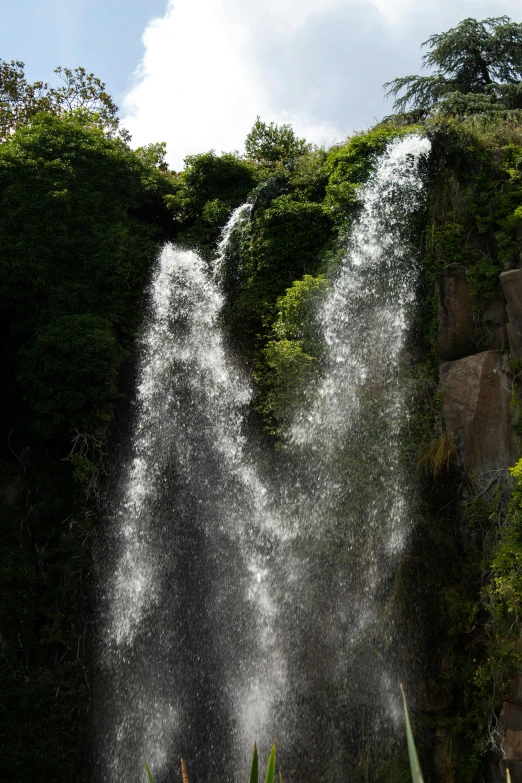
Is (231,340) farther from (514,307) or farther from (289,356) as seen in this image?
(514,307)

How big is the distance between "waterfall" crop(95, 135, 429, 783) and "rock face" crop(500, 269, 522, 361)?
6.14 feet

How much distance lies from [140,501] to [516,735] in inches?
256

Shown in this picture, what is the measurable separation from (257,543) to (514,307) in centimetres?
541

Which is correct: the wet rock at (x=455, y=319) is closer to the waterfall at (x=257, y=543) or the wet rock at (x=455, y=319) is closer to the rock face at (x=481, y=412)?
the rock face at (x=481, y=412)

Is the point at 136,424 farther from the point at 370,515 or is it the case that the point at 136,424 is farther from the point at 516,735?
the point at 516,735

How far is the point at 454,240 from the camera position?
1288 centimetres

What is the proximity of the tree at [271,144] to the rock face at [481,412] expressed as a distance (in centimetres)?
785

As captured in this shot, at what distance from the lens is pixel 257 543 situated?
1145cm

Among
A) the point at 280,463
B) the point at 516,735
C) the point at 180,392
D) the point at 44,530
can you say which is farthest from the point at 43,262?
the point at 516,735

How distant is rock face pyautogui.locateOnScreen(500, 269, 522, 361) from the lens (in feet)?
37.0

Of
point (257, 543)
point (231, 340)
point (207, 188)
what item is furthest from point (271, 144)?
point (257, 543)

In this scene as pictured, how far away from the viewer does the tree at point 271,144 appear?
17.2 meters

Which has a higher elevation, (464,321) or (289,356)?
(464,321)

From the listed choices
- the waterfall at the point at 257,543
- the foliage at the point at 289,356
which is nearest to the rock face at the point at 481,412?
the waterfall at the point at 257,543
